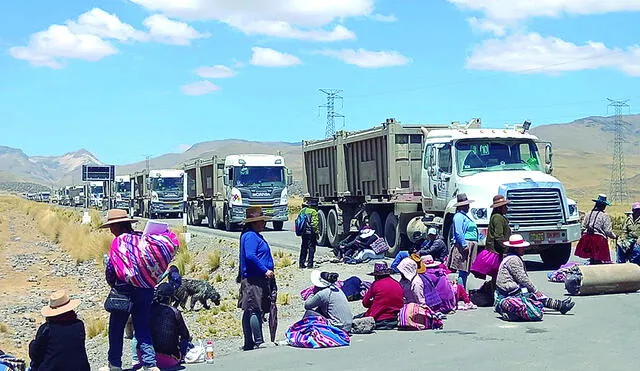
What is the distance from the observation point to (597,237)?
15445 mm

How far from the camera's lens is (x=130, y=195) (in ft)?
211

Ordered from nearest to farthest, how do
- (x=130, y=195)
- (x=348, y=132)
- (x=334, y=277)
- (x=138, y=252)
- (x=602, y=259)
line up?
(x=138, y=252) < (x=334, y=277) < (x=602, y=259) < (x=348, y=132) < (x=130, y=195)

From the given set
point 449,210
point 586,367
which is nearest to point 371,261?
point 449,210

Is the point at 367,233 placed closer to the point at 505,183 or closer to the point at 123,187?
the point at 505,183

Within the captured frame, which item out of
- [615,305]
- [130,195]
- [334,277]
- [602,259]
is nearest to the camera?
[334,277]

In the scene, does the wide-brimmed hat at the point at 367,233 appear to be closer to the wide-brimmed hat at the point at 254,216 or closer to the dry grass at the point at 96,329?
the dry grass at the point at 96,329

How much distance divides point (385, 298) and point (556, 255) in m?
8.16

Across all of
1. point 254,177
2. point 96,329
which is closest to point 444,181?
point 96,329

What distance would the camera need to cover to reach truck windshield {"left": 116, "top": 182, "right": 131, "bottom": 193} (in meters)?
66.6

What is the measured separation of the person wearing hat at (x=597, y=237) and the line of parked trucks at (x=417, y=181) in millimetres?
1498

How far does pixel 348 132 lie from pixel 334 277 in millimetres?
14490

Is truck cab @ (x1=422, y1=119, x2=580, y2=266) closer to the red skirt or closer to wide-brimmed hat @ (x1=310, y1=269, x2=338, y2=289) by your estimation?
the red skirt

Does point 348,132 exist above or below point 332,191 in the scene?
above

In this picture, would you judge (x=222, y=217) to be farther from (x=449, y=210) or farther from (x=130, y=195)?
(x=130, y=195)
